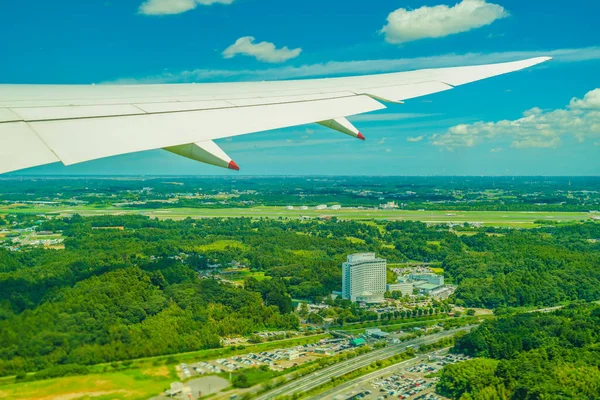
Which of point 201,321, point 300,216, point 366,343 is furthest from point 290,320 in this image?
point 300,216

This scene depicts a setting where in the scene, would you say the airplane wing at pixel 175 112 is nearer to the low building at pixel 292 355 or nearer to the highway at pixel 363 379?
the highway at pixel 363 379

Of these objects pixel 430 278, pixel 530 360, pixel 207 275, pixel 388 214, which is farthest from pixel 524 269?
pixel 388 214

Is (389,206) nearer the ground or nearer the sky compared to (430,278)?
nearer the sky

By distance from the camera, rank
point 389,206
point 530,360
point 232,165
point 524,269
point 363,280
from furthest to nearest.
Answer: point 389,206 < point 524,269 < point 363,280 < point 530,360 < point 232,165

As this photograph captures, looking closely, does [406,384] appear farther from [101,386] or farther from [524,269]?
[524,269]

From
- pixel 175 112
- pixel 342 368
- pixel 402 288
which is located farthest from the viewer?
pixel 402 288

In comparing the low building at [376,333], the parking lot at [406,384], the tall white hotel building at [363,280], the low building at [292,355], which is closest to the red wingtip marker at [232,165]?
the parking lot at [406,384]

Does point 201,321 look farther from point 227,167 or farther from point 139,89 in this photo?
point 227,167
